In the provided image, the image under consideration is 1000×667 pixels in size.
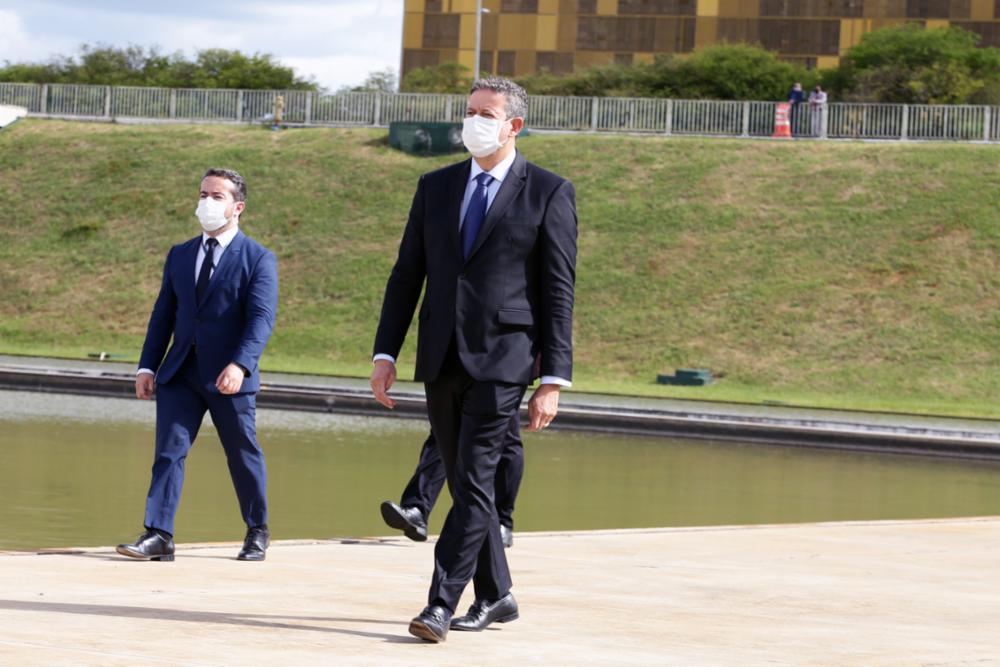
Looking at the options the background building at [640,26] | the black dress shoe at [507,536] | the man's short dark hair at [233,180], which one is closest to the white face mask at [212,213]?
the man's short dark hair at [233,180]

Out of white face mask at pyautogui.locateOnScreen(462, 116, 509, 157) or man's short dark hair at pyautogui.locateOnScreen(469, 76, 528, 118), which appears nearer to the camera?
white face mask at pyautogui.locateOnScreen(462, 116, 509, 157)

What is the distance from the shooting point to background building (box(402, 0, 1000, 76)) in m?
68.4

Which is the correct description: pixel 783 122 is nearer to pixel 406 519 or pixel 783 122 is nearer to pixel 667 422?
pixel 667 422

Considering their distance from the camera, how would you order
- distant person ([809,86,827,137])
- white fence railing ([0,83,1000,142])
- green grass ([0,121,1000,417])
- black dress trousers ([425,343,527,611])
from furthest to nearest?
distant person ([809,86,827,137]) → white fence railing ([0,83,1000,142]) → green grass ([0,121,1000,417]) → black dress trousers ([425,343,527,611])

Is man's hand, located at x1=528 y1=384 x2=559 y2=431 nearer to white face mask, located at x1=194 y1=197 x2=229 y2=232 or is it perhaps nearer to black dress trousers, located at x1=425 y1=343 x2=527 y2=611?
black dress trousers, located at x1=425 y1=343 x2=527 y2=611

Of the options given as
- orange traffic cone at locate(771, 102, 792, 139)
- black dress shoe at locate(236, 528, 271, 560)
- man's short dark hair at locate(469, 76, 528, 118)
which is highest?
orange traffic cone at locate(771, 102, 792, 139)

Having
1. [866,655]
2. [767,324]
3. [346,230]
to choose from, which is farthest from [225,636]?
[346,230]

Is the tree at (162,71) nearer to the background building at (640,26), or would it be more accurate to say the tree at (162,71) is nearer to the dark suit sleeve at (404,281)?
the background building at (640,26)

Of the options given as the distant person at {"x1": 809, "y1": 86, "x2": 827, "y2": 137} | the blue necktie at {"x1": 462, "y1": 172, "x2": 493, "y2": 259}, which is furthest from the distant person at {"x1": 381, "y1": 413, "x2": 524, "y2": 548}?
the distant person at {"x1": 809, "y1": 86, "x2": 827, "y2": 137}

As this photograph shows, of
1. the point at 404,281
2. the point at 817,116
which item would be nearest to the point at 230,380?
the point at 404,281

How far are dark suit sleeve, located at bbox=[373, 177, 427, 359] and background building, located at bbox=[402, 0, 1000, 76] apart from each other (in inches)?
2447

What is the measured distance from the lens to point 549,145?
44.4 meters

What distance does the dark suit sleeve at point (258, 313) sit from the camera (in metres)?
8.06

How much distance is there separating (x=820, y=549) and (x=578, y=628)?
3411mm
